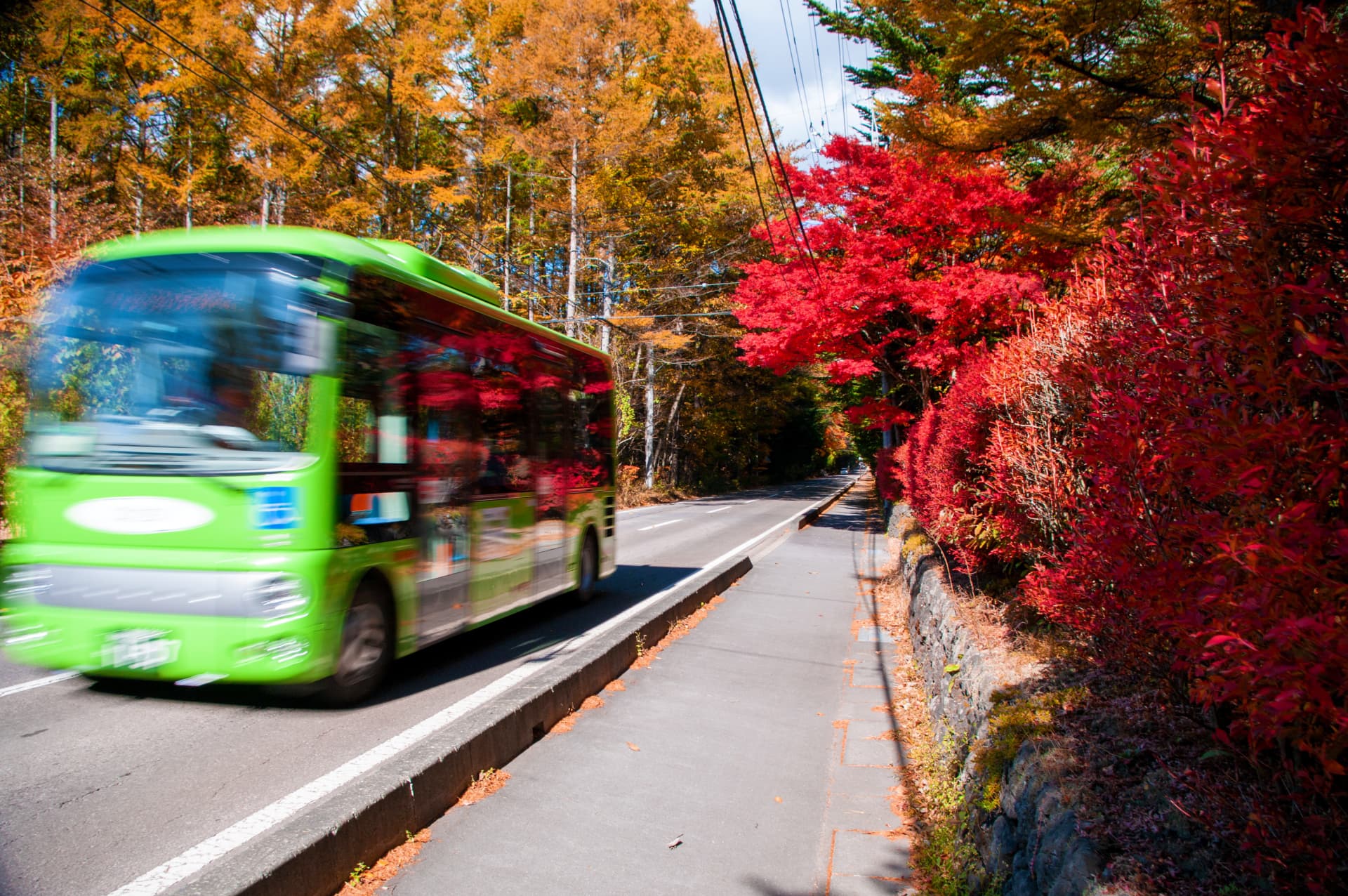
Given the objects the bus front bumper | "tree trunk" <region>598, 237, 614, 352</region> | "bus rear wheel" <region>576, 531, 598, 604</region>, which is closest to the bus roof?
the bus front bumper

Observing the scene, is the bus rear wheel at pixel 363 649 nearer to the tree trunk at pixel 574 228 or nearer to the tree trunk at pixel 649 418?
the tree trunk at pixel 574 228

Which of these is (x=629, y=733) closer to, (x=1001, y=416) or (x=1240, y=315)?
(x=1001, y=416)

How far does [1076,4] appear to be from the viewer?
23.9 ft

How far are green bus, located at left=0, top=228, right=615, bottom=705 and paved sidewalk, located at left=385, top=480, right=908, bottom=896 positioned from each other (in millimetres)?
1623

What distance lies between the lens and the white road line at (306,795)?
118 inches

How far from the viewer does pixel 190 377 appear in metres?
4.77

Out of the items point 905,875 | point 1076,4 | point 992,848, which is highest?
point 1076,4

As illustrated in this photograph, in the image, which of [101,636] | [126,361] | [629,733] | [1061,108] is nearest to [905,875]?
[629,733]

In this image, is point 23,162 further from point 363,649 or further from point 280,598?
Answer: point 280,598

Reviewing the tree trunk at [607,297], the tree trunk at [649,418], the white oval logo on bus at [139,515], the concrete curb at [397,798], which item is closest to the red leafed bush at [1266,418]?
the concrete curb at [397,798]

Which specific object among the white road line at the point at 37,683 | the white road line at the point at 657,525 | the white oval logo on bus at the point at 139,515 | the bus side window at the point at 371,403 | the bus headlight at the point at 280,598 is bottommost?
the white road line at the point at 657,525

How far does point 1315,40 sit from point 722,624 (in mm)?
7681

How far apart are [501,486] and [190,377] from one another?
277 cm

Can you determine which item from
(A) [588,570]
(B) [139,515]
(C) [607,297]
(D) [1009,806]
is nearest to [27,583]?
(B) [139,515]
